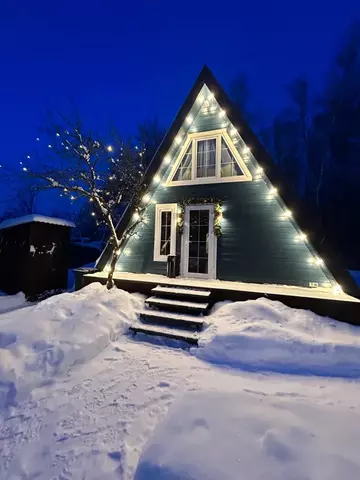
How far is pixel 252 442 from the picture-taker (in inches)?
70.1

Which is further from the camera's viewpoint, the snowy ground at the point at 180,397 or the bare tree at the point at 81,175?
the bare tree at the point at 81,175

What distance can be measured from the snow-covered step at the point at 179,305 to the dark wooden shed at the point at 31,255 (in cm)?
535

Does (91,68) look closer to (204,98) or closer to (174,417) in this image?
(204,98)

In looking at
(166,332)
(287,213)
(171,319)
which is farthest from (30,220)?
(287,213)

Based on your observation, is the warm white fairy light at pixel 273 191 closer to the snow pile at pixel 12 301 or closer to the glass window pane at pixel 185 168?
the glass window pane at pixel 185 168

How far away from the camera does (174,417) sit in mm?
2109

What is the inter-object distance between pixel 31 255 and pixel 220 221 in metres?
6.37

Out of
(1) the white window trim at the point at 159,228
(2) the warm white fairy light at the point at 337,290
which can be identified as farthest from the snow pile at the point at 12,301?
(2) the warm white fairy light at the point at 337,290

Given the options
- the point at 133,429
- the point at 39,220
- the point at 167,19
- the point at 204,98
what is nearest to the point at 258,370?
the point at 133,429

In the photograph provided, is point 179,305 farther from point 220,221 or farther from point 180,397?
point 220,221

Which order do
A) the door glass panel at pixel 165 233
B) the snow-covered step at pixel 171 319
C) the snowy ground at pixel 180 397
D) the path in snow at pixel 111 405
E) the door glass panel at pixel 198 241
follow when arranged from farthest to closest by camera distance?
the door glass panel at pixel 165 233 < the door glass panel at pixel 198 241 < the snow-covered step at pixel 171 319 < the path in snow at pixel 111 405 < the snowy ground at pixel 180 397

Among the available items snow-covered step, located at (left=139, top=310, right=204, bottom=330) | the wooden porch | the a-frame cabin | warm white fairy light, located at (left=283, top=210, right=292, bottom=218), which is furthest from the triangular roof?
snow-covered step, located at (left=139, top=310, right=204, bottom=330)

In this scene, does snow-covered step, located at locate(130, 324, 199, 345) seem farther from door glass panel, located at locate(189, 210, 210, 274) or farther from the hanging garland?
the hanging garland

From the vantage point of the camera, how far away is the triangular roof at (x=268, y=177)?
4.86m
